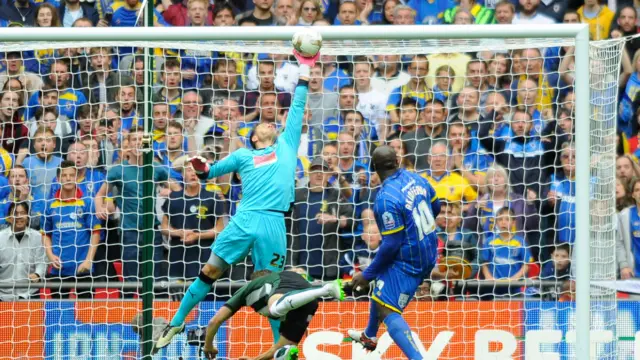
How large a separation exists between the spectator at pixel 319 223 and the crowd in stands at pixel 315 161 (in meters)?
0.01

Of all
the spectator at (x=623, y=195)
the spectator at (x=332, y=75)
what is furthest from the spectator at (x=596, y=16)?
the spectator at (x=332, y=75)

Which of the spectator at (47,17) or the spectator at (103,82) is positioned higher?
the spectator at (47,17)

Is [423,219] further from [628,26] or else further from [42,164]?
[628,26]

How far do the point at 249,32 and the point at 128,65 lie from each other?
2953mm

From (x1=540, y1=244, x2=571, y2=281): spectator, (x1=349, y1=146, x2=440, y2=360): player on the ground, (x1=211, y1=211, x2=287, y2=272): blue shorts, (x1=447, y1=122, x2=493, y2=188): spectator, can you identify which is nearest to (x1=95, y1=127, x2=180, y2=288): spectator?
(x1=211, y1=211, x2=287, y2=272): blue shorts

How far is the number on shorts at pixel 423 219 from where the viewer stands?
25.5ft

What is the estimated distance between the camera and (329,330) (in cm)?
921

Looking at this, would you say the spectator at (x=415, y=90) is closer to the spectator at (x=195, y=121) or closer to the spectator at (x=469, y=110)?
the spectator at (x=469, y=110)

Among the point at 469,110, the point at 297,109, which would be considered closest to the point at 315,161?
the point at 469,110

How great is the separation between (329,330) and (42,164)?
2889 millimetres

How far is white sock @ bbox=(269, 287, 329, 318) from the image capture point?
23.3 ft

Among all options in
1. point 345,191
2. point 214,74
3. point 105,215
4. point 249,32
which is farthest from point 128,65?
point 249,32

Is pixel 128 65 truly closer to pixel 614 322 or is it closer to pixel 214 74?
pixel 214 74

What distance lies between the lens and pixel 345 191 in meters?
9.50
